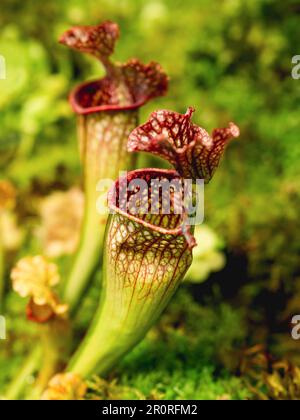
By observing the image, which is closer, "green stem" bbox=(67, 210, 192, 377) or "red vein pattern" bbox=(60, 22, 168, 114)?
"green stem" bbox=(67, 210, 192, 377)

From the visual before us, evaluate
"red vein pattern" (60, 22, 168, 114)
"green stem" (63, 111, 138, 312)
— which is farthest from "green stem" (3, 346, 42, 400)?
"red vein pattern" (60, 22, 168, 114)

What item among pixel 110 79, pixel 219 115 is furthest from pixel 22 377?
pixel 219 115

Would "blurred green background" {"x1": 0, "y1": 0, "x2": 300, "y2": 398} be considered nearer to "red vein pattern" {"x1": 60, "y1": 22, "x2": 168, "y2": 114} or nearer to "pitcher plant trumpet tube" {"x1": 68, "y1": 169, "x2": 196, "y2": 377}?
"pitcher plant trumpet tube" {"x1": 68, "y1": 169, "x2": 196, "y2": 377}

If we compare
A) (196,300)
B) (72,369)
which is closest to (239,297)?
(196,300)

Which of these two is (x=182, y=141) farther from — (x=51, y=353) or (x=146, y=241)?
(x=51, y=353)

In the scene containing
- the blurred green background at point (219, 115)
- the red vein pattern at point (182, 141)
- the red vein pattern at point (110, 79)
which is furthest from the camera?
the blurred green background at point (219, 115)

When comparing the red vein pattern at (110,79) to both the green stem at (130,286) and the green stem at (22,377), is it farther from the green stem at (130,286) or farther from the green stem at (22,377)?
the green stem at (22,377)

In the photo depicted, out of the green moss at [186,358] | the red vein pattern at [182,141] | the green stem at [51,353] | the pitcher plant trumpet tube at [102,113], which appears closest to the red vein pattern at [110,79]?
the pitcher plant trumpet tube at [102,113]

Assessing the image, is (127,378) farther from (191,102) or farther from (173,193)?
(191,102)
